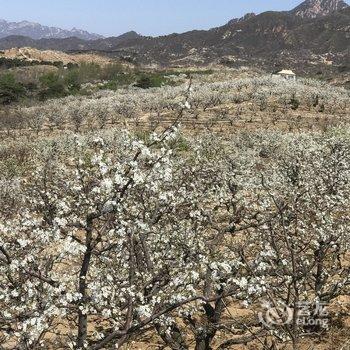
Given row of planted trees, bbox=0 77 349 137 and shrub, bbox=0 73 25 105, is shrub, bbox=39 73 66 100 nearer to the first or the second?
shrub, bbox=0 73 25 105

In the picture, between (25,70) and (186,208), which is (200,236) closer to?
(186,208)

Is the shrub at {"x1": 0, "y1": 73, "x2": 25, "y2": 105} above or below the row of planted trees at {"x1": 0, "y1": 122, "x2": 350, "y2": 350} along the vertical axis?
below

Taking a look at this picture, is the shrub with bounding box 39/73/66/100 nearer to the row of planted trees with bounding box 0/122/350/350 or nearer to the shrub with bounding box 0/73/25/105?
the shrub with bounding box 0/73/25/105

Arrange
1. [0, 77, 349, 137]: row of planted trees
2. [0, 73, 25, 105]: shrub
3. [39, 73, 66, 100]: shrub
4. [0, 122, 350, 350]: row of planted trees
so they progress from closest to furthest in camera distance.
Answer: [0, 122, 350, 350]: row of planted trees, [0, 77, 349, 137]: row of planted trees, [0, 73, 25, 105]: shrub, [39, 73, 66, 100]: shrub

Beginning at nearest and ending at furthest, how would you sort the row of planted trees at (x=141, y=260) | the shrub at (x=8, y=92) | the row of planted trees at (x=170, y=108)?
the row of planted trees at (x=141, y=260)
the row of planted trees at (x=170, y=108)
the shrub at (x=8, y=92)

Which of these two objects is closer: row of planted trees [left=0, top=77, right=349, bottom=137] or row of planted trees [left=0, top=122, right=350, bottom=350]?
row of planted trees [left=0, top=122, right=350, bottom=350]

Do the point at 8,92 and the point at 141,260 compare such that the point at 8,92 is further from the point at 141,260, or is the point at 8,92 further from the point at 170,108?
the point at 141,260

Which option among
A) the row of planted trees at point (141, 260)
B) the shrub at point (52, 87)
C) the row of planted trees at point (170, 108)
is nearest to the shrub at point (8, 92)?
the shrub at point (52, 87)

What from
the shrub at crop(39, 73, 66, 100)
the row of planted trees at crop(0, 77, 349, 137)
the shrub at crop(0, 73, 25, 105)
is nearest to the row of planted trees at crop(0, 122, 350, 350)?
the row of planted trees at crop(0, 77, 349, 137)

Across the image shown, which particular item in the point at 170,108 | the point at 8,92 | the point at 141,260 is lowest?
the point at 170,108

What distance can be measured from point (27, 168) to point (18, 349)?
23.7 meters

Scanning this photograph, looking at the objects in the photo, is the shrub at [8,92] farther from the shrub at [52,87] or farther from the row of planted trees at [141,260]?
the row of planted trees at [141,260]

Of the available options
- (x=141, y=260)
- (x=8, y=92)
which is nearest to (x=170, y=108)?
(x=8, y=92)

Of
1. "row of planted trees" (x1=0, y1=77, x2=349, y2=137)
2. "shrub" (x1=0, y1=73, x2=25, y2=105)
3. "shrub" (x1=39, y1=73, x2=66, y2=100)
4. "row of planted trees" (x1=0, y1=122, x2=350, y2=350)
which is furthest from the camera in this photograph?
"shrub" (x1=39, y1=73, x2=66, y2=100)
